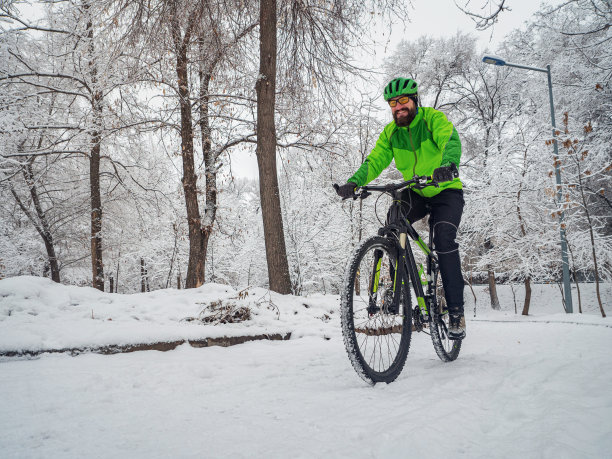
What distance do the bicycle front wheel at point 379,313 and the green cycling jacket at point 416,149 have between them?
0.61m

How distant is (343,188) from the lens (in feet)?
8.50

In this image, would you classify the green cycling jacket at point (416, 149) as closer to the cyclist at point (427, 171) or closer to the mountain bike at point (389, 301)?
the cyclist at point (427, 171)

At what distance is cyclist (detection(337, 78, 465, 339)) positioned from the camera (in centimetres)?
261

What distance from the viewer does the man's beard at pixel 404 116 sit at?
8.79 ft

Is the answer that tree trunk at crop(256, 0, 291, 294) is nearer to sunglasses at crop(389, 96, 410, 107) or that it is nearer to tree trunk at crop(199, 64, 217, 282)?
sunglasses at crop(389, 96, 410, 107)

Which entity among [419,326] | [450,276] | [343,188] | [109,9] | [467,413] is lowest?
[467,413]

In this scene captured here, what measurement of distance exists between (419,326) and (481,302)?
2020 centimetres

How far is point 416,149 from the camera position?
9.17ft

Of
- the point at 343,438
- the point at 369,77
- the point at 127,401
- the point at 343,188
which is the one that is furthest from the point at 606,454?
the point at 369,77

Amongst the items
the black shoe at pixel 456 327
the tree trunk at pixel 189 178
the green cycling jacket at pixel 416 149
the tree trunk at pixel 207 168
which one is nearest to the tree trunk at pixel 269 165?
the tree trunk at pixel 189 178

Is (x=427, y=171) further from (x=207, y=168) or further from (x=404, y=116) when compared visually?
(x=207, y=168)

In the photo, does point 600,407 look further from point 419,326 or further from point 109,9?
point 109,9

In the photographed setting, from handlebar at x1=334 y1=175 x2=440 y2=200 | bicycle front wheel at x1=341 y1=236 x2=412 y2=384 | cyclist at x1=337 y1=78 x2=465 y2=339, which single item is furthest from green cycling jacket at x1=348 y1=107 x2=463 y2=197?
bicycle front wheel at x1=341 y1=236 x2=412 y2=384

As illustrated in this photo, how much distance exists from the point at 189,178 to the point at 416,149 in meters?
6.71
